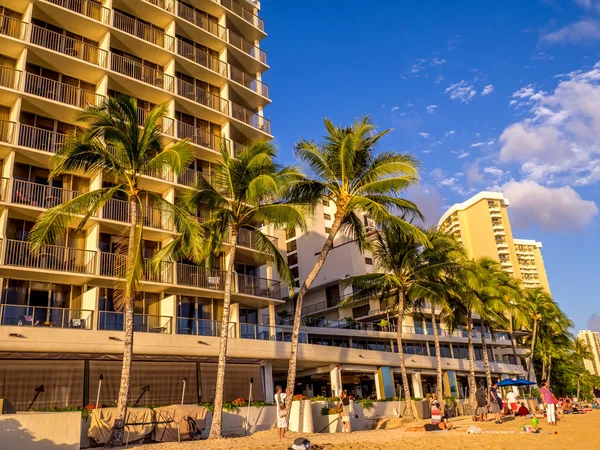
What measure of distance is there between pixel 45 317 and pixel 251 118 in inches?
713

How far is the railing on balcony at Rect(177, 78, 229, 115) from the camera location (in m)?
32.0

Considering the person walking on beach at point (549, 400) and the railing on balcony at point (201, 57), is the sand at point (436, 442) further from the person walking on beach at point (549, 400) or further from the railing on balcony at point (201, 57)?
the railing on balcony at point (201, 57)

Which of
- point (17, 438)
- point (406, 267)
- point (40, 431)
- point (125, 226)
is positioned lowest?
point (17, 438)

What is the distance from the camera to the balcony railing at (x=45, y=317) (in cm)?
2161

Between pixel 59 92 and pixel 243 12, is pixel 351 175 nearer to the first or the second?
pixel 59 92

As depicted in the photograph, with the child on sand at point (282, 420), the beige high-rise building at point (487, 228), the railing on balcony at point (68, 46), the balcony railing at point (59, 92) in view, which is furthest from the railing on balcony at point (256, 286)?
the beige high-rise building at point (487, 228)

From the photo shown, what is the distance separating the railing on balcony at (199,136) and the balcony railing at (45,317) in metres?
11.4

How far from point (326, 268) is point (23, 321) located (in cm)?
3922

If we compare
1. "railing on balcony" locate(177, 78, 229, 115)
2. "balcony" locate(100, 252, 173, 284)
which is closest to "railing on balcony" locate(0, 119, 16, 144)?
"balcony" locate(100, 252, 173, 284)

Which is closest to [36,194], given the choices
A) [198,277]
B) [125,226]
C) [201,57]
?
[125,226]

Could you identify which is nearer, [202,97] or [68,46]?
[68,46]

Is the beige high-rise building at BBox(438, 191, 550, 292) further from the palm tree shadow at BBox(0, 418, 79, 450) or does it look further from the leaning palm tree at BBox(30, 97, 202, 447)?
the palm tree shadow at BBox(0, 418, 79, 450)

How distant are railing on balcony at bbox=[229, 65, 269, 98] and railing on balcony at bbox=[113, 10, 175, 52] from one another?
16.2 feet

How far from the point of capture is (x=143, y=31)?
103 feet
